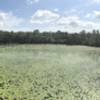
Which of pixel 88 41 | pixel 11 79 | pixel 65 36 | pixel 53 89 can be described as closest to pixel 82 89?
pixel 53 89

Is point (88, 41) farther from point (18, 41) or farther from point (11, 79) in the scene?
point (11, 79)

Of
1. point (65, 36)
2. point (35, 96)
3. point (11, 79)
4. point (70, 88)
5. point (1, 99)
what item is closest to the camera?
point (1, 99)

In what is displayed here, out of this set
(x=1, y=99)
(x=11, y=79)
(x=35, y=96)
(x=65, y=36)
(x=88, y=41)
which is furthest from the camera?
(x=65, y=36)

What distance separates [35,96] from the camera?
36.5 ft

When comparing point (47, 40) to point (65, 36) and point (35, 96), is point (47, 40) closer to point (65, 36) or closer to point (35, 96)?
point (65, 36)

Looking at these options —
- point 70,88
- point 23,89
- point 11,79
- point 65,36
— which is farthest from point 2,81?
point 65,36

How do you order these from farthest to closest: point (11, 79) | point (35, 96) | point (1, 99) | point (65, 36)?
point (65, 36), point (11, 79), point (35, 96), point (1, 99)

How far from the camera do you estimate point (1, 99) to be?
9.99 metres

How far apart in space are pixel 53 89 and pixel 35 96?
2.08 meters

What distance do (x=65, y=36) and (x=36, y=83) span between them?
80604mm

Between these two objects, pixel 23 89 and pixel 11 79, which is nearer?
pixel 23 89

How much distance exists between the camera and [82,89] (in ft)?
44.1

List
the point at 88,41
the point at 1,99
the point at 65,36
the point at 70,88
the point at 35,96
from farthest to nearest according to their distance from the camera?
the point at 65,36
the point at 88,41
the point at 70,88
the point at 35,96
the point at 1,99

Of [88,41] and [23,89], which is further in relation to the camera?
[88,41]
